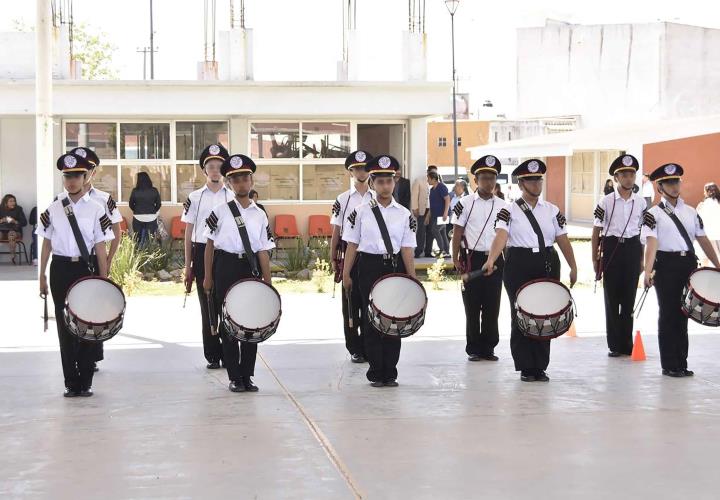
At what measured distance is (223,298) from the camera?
9.19 metres

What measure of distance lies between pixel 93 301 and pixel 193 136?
14.5m

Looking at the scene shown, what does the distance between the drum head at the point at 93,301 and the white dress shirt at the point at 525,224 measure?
10.5ft

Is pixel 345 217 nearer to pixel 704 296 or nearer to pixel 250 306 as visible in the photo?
pixel 250 306

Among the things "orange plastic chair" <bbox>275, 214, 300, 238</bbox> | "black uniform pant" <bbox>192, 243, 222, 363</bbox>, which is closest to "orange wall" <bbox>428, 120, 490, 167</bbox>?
"orange plastic chair" <bbox>275, 214, 300, 238</bbox>

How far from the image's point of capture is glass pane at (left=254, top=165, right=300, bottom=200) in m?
23.3

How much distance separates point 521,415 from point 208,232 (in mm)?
2787

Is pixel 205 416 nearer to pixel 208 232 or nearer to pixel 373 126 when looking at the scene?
pixel 208 232

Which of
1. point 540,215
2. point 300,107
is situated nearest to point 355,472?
point 540,215

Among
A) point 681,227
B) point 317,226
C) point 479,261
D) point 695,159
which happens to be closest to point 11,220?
point 317,226

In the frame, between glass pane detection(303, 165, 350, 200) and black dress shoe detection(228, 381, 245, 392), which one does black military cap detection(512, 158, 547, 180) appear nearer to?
black dress shoe detection(228, 381, 245, 392)

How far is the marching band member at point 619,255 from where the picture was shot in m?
11.2

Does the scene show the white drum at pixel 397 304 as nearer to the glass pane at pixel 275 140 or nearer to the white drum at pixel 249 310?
the white drum at pixel 249 310

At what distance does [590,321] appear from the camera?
563 inches

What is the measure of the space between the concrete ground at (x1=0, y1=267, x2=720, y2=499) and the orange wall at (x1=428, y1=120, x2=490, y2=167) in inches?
2814
